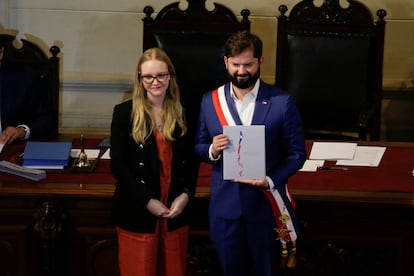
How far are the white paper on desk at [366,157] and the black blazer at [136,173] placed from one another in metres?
0.99

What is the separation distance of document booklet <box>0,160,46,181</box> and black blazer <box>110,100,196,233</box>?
1.62 ft

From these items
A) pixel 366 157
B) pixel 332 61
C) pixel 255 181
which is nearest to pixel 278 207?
pixel 255 181

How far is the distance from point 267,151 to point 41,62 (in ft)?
6.79

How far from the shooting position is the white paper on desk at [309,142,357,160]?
11.8 ft

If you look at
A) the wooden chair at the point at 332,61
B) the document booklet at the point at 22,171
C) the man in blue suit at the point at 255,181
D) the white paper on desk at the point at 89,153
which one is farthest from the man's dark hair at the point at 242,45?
the wooden chair at the point at 332,61

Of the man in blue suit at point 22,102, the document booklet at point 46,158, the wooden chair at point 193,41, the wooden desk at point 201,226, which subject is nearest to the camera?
the wooden desk at point 201,226

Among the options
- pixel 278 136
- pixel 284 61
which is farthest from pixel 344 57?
pixel 278 136

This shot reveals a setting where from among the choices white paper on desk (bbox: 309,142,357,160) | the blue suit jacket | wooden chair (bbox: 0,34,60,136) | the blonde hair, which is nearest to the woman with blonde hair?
the blonde hair

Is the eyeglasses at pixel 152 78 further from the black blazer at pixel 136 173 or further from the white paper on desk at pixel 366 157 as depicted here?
the white paper on desk at pixel 366 157

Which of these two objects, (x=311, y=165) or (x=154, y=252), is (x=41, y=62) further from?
(x=154, y=252)

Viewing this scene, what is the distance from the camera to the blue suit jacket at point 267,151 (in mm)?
2656

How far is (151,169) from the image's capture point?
109 inches

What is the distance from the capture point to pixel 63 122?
5.25 meters

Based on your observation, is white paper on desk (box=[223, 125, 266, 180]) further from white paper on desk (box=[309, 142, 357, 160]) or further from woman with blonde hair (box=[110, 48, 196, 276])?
white paper on desk (box=[309, 142, 357, 160])
